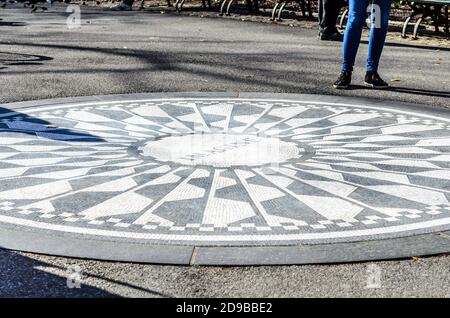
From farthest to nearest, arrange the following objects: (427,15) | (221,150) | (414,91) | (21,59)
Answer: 1. (427,15)
2. (21,59)
3. (414,91)
4. (221,150)

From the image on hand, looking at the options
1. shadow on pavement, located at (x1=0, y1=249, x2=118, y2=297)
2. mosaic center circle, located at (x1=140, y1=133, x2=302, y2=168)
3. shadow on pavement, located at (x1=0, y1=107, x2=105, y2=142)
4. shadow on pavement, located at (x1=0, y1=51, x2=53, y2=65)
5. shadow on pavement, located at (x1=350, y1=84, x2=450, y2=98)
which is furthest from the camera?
shadow on pavement, located at (x1=0, y1=51, x2=53, y2=65)

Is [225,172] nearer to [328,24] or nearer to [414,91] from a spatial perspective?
[414,91]

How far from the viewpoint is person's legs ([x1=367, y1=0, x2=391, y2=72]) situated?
323 inches

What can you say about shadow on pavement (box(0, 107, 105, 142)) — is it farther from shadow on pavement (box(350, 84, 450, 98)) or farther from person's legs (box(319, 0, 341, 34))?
person's legs (box(319, 0, 341, 34))

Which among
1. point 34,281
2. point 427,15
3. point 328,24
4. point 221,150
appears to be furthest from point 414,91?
point 427,15

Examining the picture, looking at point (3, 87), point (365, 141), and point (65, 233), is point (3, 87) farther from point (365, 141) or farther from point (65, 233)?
point (65, 233)

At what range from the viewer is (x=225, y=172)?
5172 millimetres

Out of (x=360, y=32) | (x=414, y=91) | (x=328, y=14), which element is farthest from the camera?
(x=328, y=14)

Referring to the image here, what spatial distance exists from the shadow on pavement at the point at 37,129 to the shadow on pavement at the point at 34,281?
92.7 inches

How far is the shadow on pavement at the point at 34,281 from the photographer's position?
332cm

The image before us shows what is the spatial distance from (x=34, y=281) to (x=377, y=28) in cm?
558

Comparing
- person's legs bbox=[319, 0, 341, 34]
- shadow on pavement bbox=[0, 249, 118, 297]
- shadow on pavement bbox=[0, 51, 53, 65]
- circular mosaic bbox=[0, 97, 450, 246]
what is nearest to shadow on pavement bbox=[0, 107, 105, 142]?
circular mosaic bbox=[0, 97, 450, 246]

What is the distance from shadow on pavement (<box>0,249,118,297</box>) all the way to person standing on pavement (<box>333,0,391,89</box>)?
5234 millimetres

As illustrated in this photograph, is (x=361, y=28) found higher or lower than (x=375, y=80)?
higher
